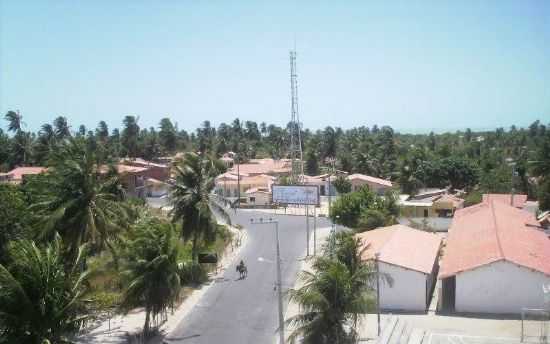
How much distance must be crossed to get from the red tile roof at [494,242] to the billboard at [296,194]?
535 inches

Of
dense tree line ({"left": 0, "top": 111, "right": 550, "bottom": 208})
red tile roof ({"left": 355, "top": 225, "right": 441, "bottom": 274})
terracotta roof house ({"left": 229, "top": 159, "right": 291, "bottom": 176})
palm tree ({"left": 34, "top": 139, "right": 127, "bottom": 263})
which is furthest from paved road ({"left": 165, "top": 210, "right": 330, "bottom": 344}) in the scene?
terracotta roof house ({"left": 229, "top": 159, "right": 291, "bottom": 176})

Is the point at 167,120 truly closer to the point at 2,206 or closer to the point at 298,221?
the point at 298,221

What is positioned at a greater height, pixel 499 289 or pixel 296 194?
pixel 296 194

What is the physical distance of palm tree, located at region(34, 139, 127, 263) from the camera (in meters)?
25.6

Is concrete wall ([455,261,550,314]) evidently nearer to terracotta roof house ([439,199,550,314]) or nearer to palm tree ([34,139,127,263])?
terracotta roof house ([439,199,550,314])

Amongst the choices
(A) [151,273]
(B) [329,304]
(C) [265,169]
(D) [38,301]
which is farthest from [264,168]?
(D) [38,301]

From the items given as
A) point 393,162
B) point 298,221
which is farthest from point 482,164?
point 298,221

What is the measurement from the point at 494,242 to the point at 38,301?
24.4 meters

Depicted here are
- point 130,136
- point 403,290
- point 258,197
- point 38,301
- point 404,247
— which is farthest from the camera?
point 130,136

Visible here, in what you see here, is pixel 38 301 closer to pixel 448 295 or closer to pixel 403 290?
pixel 403 290

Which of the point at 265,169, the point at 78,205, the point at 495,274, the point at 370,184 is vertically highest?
the point at 265,169

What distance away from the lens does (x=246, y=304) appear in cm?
2927

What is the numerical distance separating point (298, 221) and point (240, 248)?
13.7m

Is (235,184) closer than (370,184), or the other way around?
(370,184)
